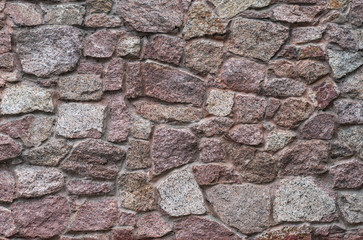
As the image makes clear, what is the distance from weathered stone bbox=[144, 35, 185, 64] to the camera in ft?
6.86

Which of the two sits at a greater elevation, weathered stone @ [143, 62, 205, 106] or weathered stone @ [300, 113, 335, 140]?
weathered stone @ [143, 62, 205, 106]

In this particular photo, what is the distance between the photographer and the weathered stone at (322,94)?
7.00 ft

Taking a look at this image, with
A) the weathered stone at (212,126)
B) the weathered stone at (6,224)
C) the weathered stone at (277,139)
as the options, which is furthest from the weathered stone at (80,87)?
the weathered stone at (277,139)

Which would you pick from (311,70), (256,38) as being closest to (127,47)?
(256,38)

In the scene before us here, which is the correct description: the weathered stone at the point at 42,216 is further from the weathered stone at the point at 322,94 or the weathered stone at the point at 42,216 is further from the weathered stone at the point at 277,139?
the weathered stone at the point at 322,94

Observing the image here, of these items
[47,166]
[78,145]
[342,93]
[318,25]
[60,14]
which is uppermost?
[318,25]

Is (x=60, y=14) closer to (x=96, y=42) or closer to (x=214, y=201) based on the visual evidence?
(x=96, y=42)

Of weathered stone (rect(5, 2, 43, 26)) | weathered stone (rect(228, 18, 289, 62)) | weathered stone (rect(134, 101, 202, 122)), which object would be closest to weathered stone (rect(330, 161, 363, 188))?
weathered stone (rect(228, 18, 289, 62))

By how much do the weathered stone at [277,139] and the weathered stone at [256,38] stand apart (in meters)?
0.44

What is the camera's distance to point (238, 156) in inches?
82.7

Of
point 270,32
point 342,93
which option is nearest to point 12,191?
point 270,32

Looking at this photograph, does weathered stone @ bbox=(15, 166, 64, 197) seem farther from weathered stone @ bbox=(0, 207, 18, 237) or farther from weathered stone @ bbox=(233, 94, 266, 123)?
weathered stone @ bbox=(233, 94, 266, 123)

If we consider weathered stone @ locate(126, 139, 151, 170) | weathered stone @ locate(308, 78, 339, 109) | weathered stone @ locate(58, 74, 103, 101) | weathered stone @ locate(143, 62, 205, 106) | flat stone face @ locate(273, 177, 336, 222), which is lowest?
flat stone face @ locate(273, 177, 336, 222)

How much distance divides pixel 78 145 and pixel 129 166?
0.31 m
